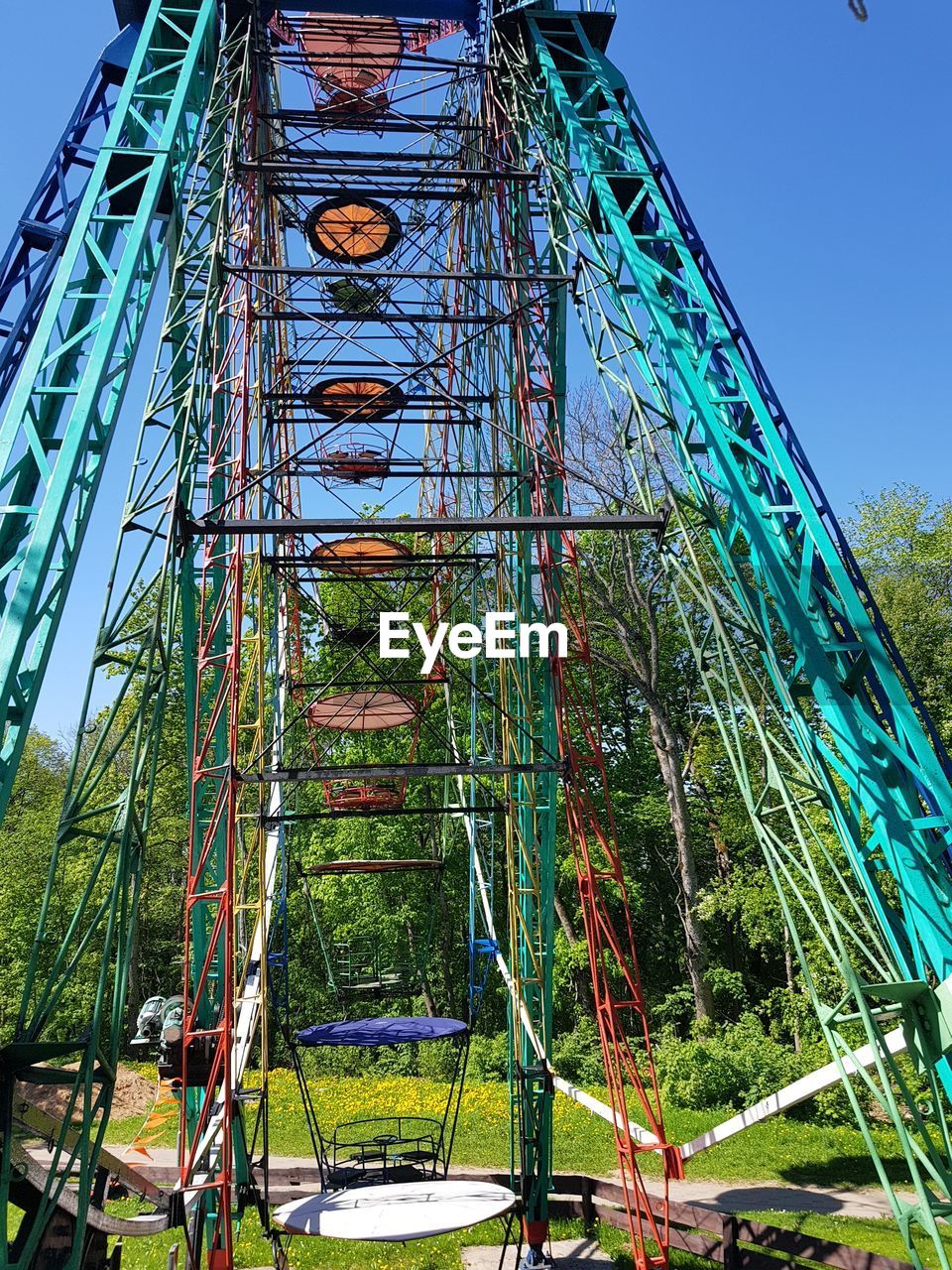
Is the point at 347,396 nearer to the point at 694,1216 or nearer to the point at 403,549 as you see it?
the point at 403,549

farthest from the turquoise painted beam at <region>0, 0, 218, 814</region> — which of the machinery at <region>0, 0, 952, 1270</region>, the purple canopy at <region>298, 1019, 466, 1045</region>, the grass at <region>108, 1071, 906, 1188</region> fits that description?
the grass at <region>108, 1071, 906, 1188</region>

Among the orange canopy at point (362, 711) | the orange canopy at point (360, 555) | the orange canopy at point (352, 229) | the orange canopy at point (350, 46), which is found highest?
the orange canopy at point (350, 46)

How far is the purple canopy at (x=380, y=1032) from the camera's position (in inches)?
420

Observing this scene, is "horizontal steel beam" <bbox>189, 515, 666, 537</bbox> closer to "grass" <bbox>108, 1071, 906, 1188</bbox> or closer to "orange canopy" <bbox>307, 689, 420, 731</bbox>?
"orange canopy" <bbox>307, 689, 420, 731</bbox>

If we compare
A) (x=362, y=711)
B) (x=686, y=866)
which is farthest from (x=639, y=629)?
(x=362, y=711)

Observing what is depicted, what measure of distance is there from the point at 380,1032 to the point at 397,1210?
9.61 feet

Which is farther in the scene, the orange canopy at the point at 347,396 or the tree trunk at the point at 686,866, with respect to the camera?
the tree trunk at the point at 686,866

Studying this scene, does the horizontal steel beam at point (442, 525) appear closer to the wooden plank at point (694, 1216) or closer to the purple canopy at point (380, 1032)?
the purple canopy at point (380, 1032)

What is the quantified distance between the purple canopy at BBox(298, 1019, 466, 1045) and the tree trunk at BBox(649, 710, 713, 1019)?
11.4 m

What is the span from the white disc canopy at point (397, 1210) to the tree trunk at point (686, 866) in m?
13.8

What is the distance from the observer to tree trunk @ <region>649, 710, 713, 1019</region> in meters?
21.8

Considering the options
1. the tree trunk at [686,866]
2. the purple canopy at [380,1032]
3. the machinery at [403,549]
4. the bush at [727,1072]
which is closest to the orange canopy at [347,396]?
the machinery at [403,549]

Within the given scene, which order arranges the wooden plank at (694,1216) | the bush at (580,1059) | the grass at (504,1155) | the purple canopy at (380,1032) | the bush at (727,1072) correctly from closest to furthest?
the wooden plank at (694,1216) < the grass at (504,1155) < the purple canopy at (380,1032) < the bush at (727,1072) < the bush at (580,1059)

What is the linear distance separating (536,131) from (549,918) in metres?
7.85
